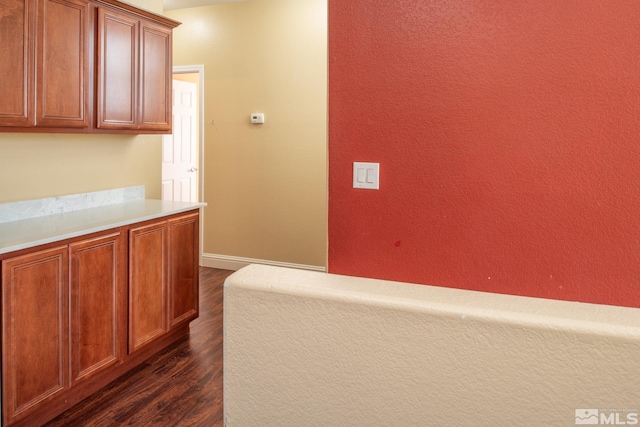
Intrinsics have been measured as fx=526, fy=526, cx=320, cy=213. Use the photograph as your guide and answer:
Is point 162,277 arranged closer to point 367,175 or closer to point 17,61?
point 17,61

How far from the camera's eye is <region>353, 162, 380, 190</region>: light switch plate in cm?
208

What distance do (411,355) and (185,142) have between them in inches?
208

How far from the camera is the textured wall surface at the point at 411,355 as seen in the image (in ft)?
3.36

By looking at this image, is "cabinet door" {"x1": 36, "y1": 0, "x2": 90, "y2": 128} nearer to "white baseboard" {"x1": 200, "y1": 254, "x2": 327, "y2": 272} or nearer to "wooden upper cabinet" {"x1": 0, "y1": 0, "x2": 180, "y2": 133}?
"wooden upper cabinet" {"x1": 0, "y1": 0, "x2": 180, "y2": 133}

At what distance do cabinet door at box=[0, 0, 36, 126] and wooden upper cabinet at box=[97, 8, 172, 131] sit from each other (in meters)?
0.48

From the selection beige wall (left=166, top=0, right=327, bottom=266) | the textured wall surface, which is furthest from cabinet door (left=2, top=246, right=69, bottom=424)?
beige wall (left=166, top=0, right=327, bottom=266)

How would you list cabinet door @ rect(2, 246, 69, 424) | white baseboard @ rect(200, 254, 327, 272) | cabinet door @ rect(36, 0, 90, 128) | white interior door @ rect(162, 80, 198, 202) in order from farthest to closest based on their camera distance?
white interior door @ rect(162, 80, 198, 202)
white baseboard @ rect(200, 254, 327, 272)
cabinet door @ rect(36, 0, 90, 128)
cabinet door @ rect(2, 246, 69, 424)

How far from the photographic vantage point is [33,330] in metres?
2.43

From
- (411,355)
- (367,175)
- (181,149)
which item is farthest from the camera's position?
(181,149)

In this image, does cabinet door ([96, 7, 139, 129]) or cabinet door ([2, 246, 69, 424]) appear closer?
cabinet door ([2, 246, 69, 424])

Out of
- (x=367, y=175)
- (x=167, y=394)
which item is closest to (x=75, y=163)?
(x=167, y=394)

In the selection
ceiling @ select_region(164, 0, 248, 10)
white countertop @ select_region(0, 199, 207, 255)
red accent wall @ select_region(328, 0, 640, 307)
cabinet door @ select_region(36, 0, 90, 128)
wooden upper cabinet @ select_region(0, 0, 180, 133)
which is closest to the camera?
red accent wall @ select_region(328, 0, 640, 307)

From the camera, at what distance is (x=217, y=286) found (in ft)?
16.3

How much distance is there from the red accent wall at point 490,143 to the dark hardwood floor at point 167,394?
1.19 m
